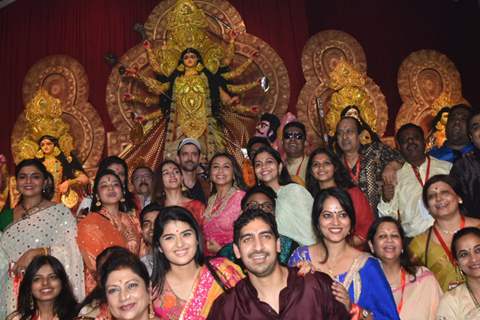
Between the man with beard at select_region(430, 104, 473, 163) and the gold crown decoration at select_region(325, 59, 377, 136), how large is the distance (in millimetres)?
1611

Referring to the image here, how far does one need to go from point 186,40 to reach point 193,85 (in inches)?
28.6

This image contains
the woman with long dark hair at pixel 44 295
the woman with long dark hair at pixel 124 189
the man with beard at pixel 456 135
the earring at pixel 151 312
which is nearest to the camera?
the earring at pixel 151 312

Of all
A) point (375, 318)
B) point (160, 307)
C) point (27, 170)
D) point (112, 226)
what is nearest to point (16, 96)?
point (27, 170)

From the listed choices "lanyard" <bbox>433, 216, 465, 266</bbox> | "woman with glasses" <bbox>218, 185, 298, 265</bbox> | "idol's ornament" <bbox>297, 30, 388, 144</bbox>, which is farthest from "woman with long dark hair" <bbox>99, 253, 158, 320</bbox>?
"idol's ornament" <bbox>297, 30, 388, 144</bbox>

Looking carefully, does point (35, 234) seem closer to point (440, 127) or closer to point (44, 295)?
point (44, 295)

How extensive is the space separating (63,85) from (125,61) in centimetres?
110

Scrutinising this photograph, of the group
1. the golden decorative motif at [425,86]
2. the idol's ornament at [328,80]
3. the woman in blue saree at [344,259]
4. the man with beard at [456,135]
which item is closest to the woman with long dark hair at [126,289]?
the woman in blue saree at [344,259]

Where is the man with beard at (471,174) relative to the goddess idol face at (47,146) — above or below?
below

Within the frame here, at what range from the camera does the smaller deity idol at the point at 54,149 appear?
20.9ft

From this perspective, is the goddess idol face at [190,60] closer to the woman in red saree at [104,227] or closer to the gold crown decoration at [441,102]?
the woman in red saree at [104,227]

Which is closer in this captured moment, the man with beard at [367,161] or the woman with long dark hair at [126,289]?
the woman with long dark hair at [126,289]

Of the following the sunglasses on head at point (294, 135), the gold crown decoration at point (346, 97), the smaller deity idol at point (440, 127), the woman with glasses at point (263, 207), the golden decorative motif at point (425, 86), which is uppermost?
the golden decorative motif at point (425, 86)

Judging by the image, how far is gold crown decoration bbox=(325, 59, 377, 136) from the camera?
6.92 m

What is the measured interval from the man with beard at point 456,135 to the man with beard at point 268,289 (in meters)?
2.78
